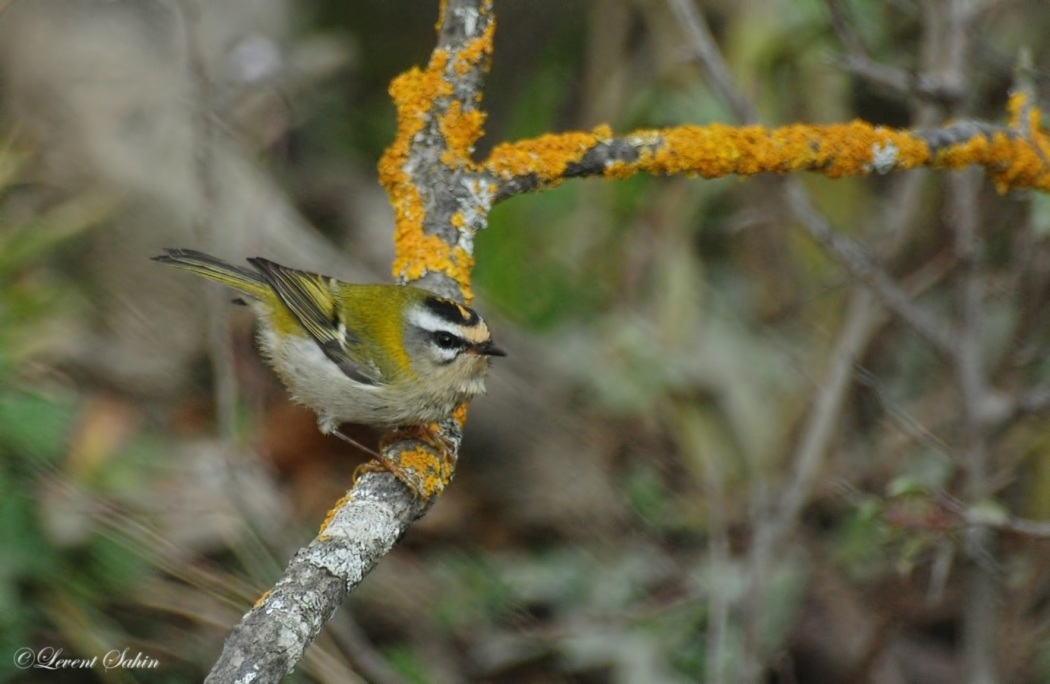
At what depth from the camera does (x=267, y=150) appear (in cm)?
546

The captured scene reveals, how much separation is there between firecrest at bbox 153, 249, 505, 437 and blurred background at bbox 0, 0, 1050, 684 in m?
0.37

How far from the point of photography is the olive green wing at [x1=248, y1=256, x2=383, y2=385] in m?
3.31

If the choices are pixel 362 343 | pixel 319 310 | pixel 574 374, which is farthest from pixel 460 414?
pixel 574 374

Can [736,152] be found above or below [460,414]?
above

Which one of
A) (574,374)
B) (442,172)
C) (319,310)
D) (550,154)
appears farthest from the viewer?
(574,374)

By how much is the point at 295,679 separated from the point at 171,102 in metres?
2.84

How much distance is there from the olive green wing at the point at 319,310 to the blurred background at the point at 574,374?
0.48 m

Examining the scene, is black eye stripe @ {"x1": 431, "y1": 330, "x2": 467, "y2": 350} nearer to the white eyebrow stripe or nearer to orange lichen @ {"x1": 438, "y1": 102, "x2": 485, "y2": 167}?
the white eyebrow stripe

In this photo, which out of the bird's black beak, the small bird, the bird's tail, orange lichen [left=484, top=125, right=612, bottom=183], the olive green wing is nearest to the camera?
orange lichen [left=484, top=125, right=612, bottom=183]

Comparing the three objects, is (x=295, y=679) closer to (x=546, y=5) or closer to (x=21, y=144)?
(x=21, y=144)

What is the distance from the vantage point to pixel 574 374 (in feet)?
15.9

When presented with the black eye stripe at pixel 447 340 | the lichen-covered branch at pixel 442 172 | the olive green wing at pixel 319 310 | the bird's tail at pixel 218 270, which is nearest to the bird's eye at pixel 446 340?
the black eye stripe at pixel 447 340

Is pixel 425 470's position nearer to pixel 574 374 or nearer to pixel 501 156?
pixel 501 156

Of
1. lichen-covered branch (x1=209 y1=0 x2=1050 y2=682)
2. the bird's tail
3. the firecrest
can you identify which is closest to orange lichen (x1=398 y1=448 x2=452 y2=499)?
lichen-covered branch (x1=209 y1=0 x2=1050 y2=682)
